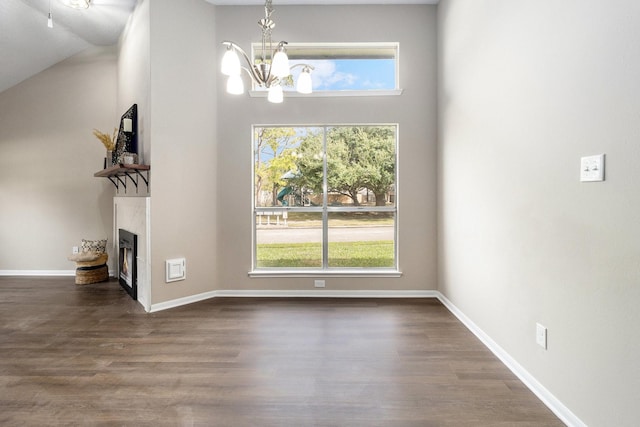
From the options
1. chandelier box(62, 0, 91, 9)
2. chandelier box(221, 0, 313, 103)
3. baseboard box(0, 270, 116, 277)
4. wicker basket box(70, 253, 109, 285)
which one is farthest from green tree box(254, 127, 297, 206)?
baseboard box(0, 270, 116, 277)

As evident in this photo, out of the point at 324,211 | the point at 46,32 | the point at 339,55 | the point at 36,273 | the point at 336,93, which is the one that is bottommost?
the point at 36,273

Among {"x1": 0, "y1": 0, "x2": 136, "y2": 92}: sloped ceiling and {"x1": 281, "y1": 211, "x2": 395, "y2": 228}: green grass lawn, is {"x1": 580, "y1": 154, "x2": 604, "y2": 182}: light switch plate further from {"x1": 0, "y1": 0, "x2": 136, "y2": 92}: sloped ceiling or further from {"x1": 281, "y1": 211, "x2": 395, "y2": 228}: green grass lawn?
{"x1": 0, "y1": 0, "x2": 136, "y2": 92}: sloped ceiling

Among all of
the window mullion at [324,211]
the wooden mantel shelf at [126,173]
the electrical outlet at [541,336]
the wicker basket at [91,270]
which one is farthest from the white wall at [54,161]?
the electrical outlet at [541,336]

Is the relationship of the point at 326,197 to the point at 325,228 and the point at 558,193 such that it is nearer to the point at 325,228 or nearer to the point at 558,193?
the point at 325,228

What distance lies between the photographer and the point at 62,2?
3.76m

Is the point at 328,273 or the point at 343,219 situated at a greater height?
the point at 343,219

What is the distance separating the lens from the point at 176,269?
3625mm

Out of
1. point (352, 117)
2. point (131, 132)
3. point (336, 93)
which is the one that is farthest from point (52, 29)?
point (352, 117)

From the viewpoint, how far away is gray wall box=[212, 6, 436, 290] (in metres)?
3.90

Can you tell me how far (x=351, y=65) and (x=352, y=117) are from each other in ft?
2.21

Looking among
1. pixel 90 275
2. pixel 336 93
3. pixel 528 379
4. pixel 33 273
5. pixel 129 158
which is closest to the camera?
pixel 528 379

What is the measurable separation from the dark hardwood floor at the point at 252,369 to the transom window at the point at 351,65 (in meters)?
2.74

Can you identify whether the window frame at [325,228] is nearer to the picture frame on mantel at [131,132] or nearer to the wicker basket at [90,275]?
the picture frame on mantel at [131,132]

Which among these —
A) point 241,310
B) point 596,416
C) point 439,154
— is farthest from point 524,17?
point 241,310
